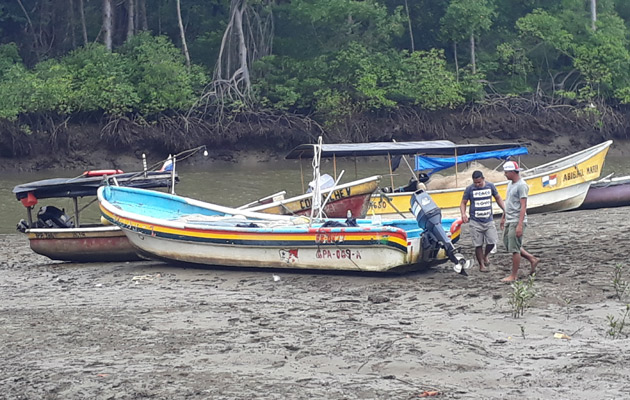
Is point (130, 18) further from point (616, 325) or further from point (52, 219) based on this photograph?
point (616, 325)

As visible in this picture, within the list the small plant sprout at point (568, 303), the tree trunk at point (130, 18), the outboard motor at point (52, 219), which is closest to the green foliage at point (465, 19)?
the tree trunk at point (130, 18)

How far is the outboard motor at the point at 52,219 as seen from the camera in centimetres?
1442

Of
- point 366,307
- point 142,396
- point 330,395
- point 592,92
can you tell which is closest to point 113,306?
point 366,307

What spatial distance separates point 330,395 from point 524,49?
1152 inches

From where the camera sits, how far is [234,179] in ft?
84.6

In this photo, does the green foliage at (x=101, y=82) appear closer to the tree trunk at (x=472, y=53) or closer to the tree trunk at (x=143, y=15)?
the tree trunk at (x=143, y=15)

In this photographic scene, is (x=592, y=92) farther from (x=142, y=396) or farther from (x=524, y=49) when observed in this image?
(x=142, y=396)

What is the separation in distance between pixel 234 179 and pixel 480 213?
1564cm

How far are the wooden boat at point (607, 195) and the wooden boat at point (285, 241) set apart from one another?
6.92 meters

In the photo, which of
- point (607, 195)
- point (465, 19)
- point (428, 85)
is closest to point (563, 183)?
point (607, 195)

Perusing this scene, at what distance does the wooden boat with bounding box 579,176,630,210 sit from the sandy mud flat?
6.23 m

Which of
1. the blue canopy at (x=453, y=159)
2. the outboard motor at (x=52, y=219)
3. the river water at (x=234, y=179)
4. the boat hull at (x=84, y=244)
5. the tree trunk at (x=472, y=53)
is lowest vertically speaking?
the river water at (x=234, y=179)

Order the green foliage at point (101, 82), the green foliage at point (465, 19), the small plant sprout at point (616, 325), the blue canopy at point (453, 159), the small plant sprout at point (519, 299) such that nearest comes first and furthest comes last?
the small plant sprout at point (616, 325) → the small plant sprout at point (519, 299) → the blue canopy at point (453, 159) → the green foliage at point (101, 82) → the green foliage at point (465, 19)

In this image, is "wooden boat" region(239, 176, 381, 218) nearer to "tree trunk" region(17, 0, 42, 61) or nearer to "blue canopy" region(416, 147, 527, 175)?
"blue canopy" region(416, 147, 527, 175)
